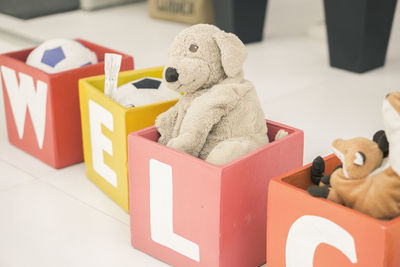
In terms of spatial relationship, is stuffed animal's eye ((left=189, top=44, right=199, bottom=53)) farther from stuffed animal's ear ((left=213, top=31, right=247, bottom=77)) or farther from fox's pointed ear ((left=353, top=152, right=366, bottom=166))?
fox's pointed ear ((left=353, top=152, right=366, bottom=166))

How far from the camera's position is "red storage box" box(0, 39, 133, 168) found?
170 centimetres

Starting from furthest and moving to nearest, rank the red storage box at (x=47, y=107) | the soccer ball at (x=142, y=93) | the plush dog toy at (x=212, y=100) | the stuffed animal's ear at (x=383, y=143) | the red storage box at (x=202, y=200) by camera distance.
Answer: the red storage box at (x=47, y=107) → the soccer ball at (x=142, y=93) → the plush dog toy at (x=212, y=100) → the red storage box at (x=202, y=200) → the stuffed animal's ear at (x=383, y=143)

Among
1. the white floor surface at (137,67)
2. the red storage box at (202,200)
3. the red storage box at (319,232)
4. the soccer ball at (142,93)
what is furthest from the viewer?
the soccer ball at (142,93)

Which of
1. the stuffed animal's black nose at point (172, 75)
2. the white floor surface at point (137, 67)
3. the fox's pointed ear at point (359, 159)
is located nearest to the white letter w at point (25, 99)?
the white floor surface at point (137, 67)

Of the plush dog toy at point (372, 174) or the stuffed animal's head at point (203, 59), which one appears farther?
the stuffed animal's head at point (203, 59)

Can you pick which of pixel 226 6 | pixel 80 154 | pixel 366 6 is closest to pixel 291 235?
pixel 80 154

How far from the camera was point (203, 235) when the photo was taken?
118cm

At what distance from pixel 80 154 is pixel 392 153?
41.6 inches

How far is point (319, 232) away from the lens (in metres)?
1.01

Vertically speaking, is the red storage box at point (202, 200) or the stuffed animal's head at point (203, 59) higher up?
the stuffed animal's head at point (203, 59)

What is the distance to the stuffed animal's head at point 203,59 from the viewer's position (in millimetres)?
1277

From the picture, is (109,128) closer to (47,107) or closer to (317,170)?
(47,107)

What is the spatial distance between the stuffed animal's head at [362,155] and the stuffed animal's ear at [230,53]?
1.07ft

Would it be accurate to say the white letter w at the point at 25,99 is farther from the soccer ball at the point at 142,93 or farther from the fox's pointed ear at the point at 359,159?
the fox's pointed ear at the point at 359,159
